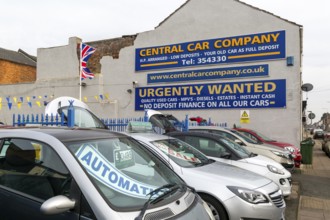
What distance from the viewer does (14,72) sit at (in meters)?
27.5

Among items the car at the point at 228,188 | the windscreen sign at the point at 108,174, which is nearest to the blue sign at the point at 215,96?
the car at the point at 228,188

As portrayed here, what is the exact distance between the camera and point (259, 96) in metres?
14.4

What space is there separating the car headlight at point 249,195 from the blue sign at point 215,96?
10.4 m

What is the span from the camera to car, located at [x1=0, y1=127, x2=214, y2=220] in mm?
2225

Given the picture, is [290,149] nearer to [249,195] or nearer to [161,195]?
[249,195]

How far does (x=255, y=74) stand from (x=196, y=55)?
10.2ft

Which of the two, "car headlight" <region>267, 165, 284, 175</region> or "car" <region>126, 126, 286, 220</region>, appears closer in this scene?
"car" <region>126, 126, 286, 220</region>

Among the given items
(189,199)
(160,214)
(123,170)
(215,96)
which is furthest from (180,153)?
(215,96)

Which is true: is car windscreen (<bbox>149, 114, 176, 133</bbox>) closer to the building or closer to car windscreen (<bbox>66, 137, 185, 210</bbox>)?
car windscreen (<bbox>66, 137, 185, 210</bbox>)

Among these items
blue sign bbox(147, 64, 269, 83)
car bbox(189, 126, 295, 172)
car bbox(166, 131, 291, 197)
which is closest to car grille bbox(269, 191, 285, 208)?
car bbox(166, 131, 291, 197)

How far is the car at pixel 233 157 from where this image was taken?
20.7 ft

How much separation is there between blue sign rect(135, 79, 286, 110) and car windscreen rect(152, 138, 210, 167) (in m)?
9.60

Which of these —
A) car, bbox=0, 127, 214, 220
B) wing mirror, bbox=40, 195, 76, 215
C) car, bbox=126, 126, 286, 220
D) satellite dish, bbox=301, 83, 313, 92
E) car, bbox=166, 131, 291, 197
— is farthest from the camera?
satellite dish, bbox=301, 83, 313, 92

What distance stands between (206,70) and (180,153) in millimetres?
11032
